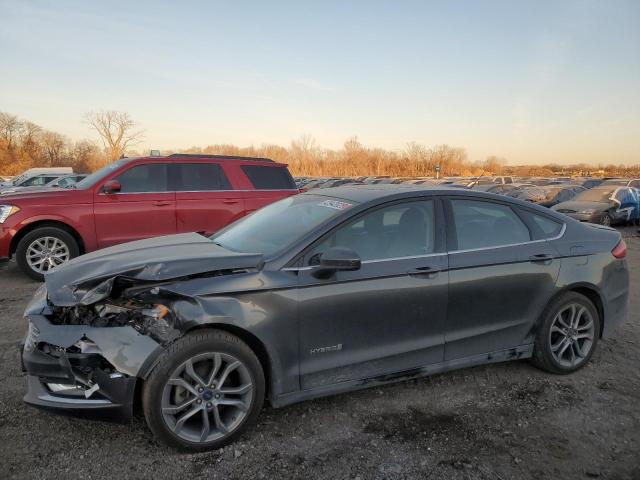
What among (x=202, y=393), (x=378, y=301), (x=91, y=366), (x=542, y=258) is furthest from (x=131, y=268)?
(x=542, y=258)

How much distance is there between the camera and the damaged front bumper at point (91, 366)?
2.59 m

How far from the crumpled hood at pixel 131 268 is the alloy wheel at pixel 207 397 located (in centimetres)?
54

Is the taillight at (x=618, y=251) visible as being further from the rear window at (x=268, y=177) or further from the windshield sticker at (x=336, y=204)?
the rear window at (x=268, y=177)

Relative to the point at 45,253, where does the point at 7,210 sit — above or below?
above

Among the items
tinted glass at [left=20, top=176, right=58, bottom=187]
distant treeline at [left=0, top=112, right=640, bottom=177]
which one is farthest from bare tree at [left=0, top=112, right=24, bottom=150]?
tinted glass at [left=20, top=176, right=58, bottom=187]

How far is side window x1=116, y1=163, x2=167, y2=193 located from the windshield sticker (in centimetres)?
484

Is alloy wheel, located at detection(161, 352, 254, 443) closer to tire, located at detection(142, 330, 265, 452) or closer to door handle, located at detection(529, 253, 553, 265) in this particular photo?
tire, located at detection(142, 330, 265, 452)

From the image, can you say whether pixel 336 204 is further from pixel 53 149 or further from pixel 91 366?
pixel 53 149

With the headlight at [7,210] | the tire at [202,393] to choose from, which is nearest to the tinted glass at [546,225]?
the tire at [202,393]

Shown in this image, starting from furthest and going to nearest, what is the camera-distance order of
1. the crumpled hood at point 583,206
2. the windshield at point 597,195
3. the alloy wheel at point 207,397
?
the windshield at point 597,195 → the crumpled hood at point 583,206 → the alloy wheel at point 207,397

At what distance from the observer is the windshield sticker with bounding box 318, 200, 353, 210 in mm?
3353

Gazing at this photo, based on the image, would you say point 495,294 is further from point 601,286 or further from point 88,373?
point 88,373

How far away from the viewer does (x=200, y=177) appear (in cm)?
798

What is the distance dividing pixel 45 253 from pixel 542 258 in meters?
6.85
